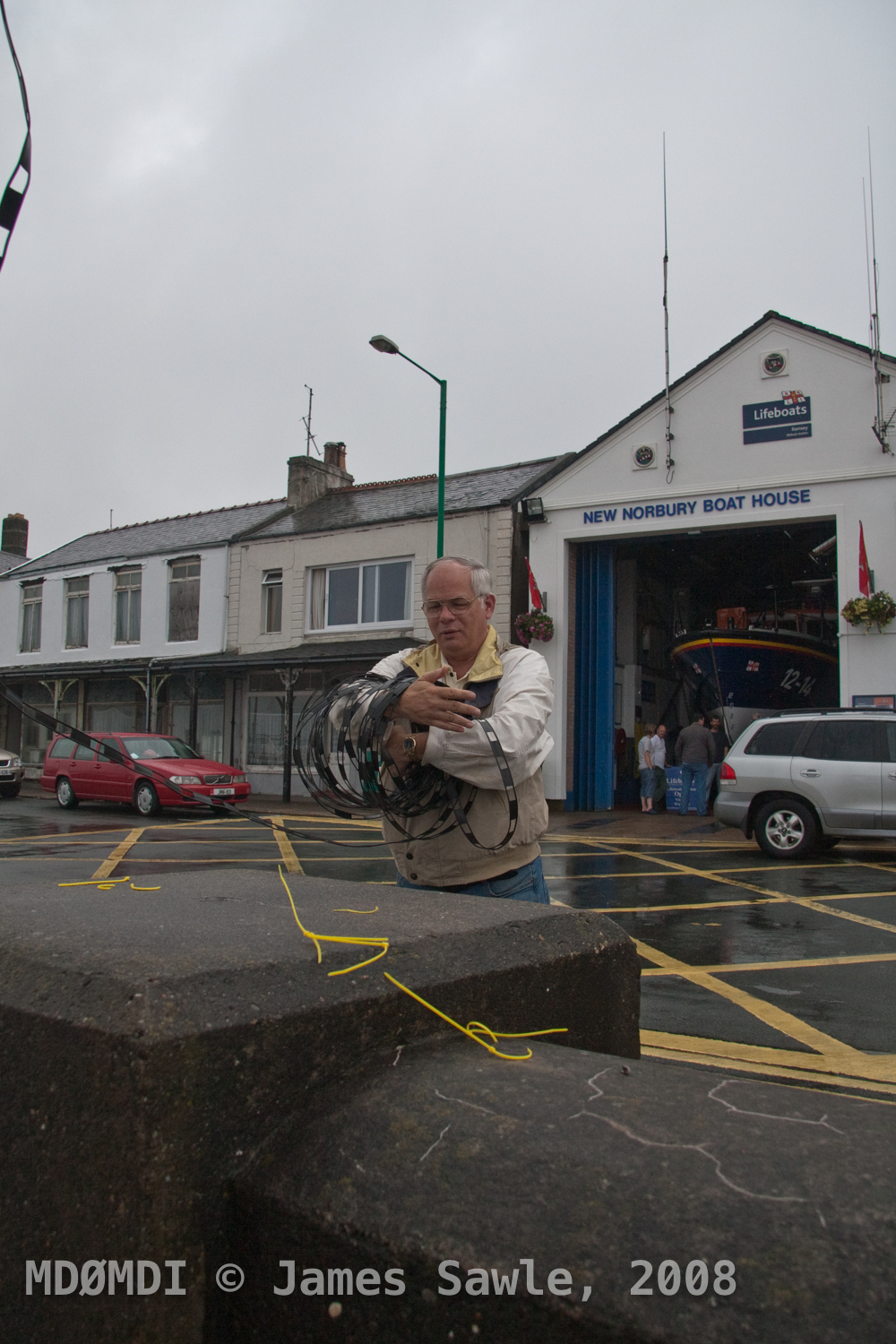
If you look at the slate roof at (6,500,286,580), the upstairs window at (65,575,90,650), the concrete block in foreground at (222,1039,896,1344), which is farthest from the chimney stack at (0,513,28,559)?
the concrete block in foreground at (222,1039,896,1344)

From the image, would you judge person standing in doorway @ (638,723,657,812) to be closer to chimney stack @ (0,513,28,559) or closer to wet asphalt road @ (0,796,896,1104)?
wet asphalt road @ (0,796,896,1104)

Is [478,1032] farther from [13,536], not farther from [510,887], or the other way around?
[13,536]

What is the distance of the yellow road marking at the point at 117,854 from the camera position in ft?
32.1

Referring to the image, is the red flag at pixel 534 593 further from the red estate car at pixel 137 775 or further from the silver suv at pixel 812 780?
the silver suv at pixel 812 780

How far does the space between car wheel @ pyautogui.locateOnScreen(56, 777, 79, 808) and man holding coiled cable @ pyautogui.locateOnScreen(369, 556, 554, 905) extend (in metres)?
18.6

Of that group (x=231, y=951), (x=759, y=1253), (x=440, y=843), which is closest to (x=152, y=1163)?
(x=231, y=951)

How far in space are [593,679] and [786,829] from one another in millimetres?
8707

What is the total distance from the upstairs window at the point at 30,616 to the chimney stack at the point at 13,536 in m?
9.70

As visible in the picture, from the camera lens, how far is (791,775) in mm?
11406

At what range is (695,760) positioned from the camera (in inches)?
Result: 714

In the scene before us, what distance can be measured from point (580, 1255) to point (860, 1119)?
0.60 m

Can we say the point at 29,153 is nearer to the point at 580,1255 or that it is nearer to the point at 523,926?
the point at 523,926

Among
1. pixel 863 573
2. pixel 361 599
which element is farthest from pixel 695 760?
pixel 361 599

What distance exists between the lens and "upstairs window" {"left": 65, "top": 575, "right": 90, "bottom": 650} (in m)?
27.9
